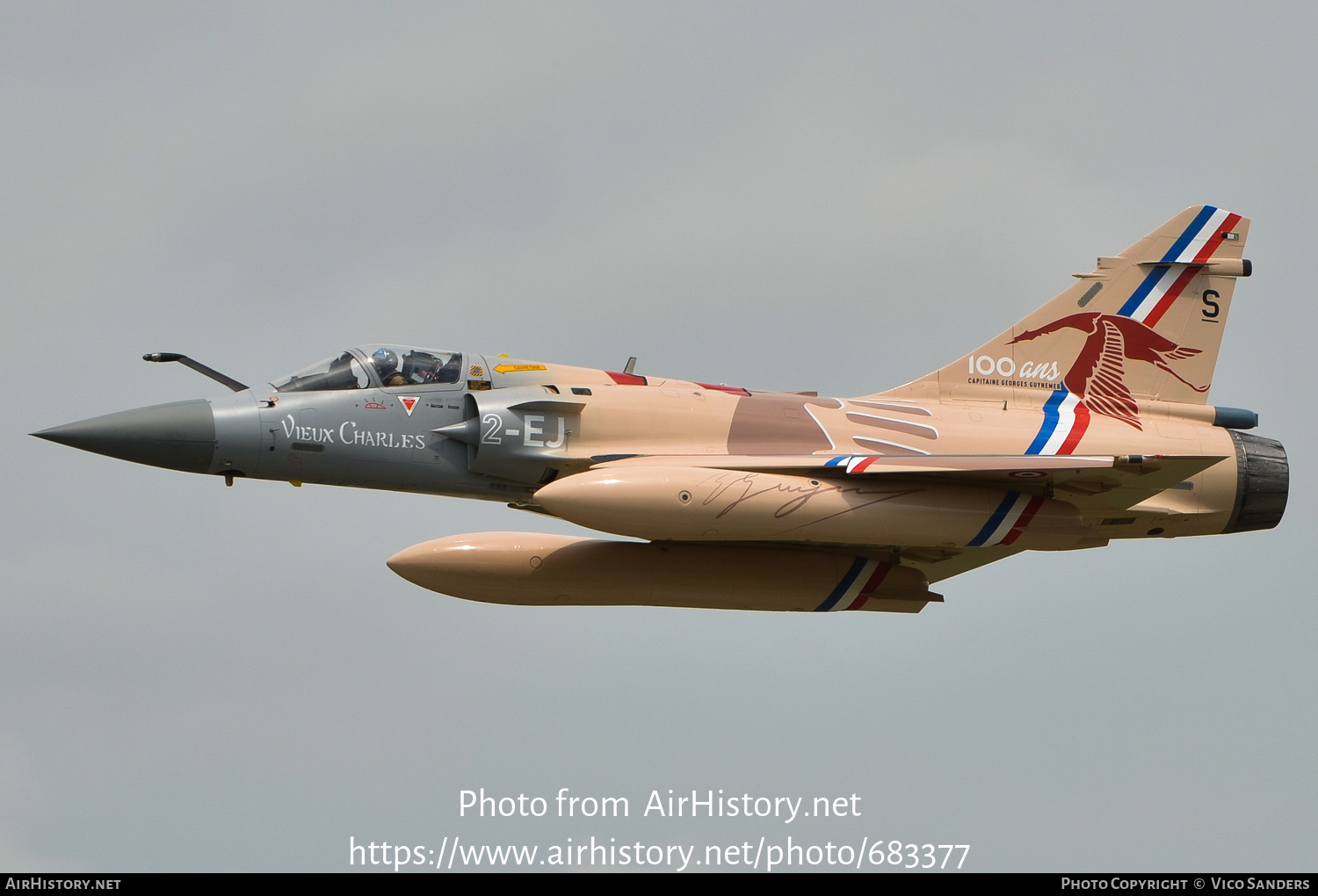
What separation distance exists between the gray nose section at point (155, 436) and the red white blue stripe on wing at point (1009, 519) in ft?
29.9

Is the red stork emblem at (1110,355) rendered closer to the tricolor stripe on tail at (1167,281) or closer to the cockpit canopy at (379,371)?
the tricolor stripe on tail at (1167,281)

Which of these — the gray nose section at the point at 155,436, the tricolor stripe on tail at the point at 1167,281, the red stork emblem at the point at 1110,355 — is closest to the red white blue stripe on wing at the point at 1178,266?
the tricolor stripe on tail at the point at 1167,281

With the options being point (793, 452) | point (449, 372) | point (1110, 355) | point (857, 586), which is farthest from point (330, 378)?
point (1110, 355)

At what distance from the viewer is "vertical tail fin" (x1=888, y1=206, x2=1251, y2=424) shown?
21859 mm

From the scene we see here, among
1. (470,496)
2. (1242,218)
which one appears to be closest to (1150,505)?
(1242,218)

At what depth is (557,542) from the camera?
2080 cm

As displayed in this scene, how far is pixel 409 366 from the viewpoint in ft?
64.6

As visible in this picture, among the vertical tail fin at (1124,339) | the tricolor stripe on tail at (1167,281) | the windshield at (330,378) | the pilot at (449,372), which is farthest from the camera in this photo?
the vertical tail fin at (1124,339)

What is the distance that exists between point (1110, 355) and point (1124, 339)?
30 cm

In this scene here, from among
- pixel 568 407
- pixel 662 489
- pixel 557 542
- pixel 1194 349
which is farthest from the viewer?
pixel 1194 349

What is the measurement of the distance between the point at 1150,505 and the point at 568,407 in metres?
7.64

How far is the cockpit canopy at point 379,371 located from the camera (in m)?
19.5

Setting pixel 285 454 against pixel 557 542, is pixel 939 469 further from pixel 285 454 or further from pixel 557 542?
pixel 285 454

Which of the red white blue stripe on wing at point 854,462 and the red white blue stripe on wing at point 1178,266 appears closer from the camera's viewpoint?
the red white blue stripe on wing at point 854,462
